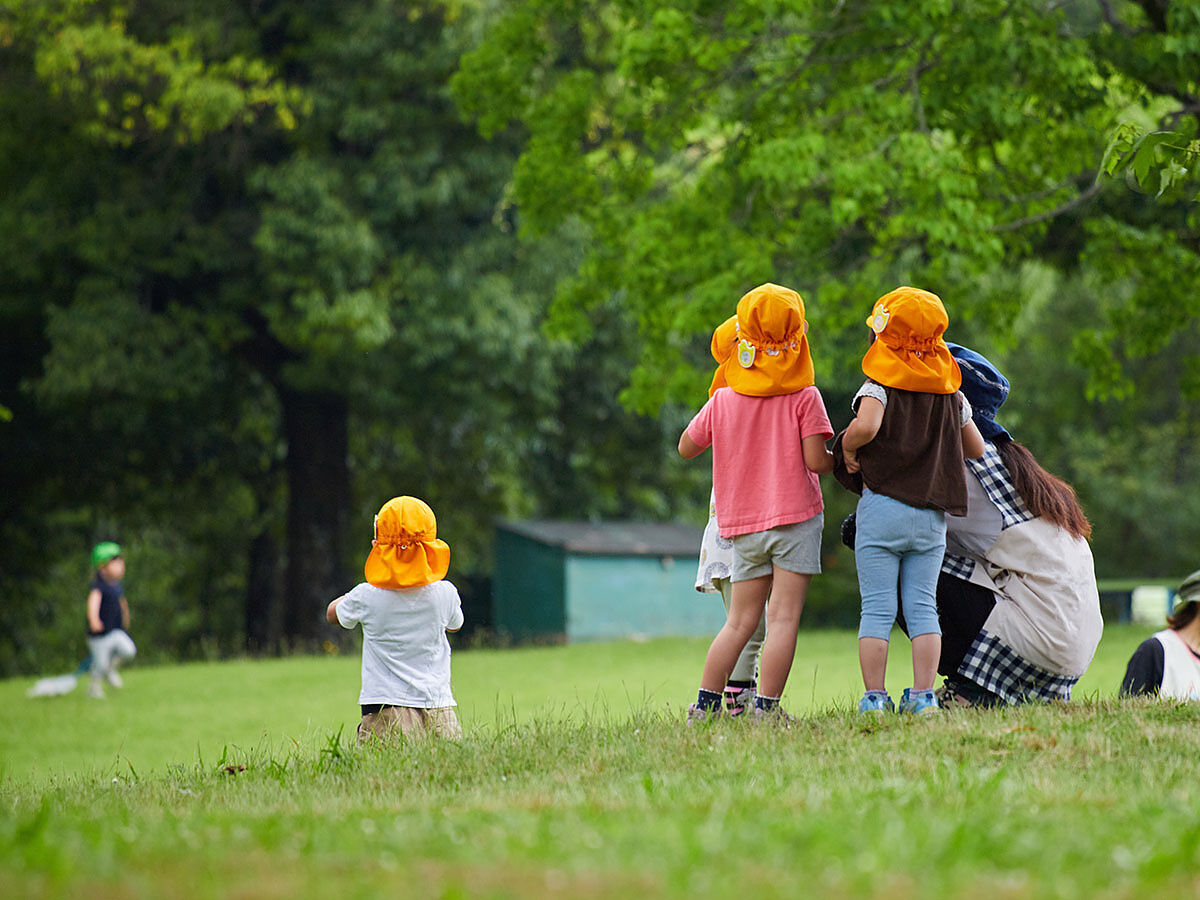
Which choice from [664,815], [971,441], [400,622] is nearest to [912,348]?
[971,441]

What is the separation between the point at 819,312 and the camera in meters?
14.1

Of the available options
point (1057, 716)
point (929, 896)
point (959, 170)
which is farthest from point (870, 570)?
point (959, 170)

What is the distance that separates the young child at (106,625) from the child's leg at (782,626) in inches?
456

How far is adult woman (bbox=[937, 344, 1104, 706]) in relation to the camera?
6137 mm

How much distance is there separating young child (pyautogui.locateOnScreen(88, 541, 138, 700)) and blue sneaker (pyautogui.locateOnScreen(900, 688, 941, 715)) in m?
12.0

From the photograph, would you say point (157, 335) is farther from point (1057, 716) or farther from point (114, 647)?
point (1057, 716)

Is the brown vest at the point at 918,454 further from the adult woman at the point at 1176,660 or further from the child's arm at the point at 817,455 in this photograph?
the adult woman at the point at 1176,660

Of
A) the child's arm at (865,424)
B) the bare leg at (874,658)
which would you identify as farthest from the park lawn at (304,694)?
the child's arm at (865,424)

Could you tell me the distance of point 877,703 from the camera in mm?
6020

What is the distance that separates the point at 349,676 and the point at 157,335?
638 cm

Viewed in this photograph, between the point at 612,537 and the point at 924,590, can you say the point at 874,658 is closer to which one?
the point at 924,590

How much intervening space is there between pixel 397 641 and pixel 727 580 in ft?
5.96

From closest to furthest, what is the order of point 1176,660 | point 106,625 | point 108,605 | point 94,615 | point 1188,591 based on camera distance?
point 1188,591 → point 1176,660 → point 94,615 → point 106,625 → point 108,605

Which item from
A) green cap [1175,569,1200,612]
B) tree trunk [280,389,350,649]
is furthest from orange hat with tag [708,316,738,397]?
tree trunk [280,389,350,649]
